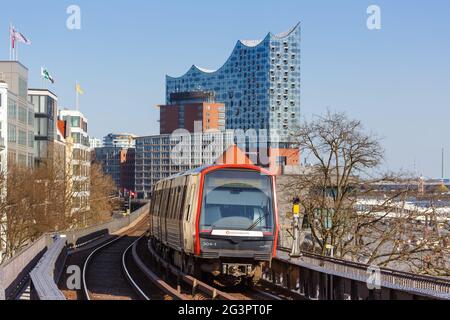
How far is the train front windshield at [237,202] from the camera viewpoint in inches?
859

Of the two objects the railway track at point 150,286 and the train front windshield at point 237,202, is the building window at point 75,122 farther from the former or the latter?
the train front windshield at point 237,202

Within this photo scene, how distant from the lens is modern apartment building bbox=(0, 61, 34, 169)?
75.5 metres

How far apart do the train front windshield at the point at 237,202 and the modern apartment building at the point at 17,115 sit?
52746mm

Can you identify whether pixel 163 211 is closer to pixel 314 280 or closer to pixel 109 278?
pixel 109 278

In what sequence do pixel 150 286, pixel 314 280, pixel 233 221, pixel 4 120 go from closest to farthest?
pixel 314 280 → pixel 233 221 → pixel 150 286 → pixel 4 120

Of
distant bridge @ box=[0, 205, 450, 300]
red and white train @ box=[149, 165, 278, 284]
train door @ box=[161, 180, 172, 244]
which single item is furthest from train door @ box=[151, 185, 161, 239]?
red and white train @ box=[149, 165, 278, 284]

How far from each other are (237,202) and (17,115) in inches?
2419

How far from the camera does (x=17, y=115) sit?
Result: 7975 cm

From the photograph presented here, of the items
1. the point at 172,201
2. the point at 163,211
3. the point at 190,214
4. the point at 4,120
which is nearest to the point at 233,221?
the point at 190,214

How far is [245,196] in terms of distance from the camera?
72.2 ft

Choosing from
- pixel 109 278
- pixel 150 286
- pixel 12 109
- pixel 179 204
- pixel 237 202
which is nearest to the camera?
pixel 237 202
